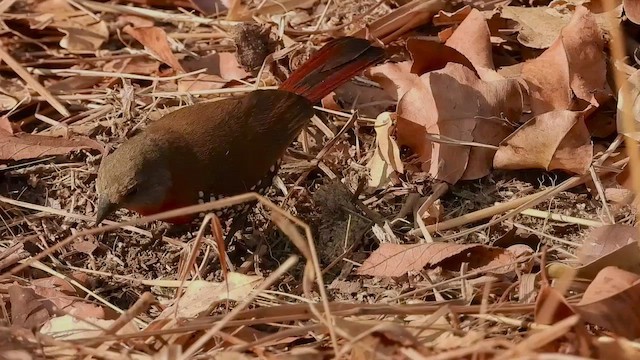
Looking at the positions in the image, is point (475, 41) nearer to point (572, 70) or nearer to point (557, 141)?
point (572, 70)

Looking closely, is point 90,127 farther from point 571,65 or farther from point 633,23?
point 633,23

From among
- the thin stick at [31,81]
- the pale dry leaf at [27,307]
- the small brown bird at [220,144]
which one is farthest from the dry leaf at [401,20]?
the pale dry leaf at [27,307]

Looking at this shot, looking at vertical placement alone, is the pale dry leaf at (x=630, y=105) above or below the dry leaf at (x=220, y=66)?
above

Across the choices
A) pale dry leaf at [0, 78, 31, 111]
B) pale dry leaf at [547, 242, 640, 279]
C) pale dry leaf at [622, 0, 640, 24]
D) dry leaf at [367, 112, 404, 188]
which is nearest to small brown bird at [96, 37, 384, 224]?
dry leaf at [367, 112, 404, 188]

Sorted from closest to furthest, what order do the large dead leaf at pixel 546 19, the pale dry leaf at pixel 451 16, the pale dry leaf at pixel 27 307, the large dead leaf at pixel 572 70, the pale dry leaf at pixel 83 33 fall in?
the pale dry leaf at pixel 27 307 → the large dead leaf at pixel 572 70 → the large dead leaf at pixel 546 19 → the pale dry leaf at pixel 451 16 → the pale dry leaf at pixel 83 33

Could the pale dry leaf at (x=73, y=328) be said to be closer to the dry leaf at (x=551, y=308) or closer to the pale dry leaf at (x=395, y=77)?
the dry leaf at (x=551, y=308)

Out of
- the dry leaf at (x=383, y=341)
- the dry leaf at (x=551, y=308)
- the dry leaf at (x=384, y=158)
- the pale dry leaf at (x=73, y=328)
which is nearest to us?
the dry leaf at (x=383, y=341)

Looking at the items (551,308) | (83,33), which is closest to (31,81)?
(83,33)
